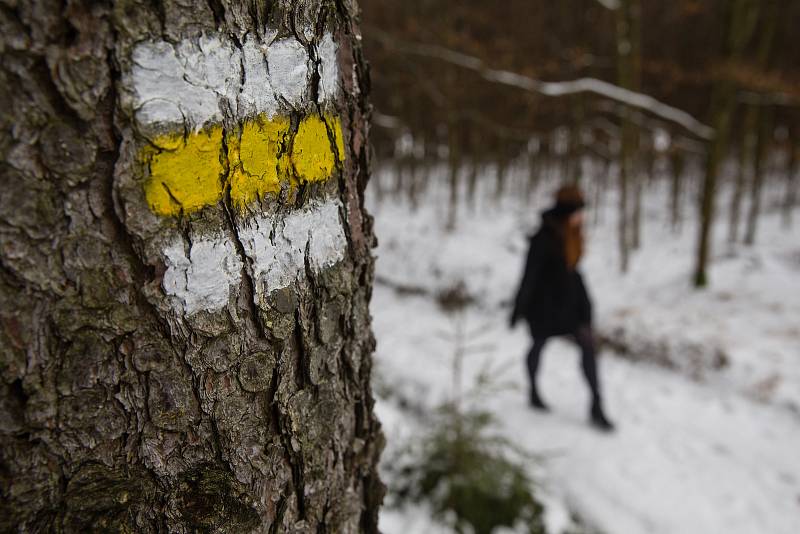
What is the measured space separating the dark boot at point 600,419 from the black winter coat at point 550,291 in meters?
0.78

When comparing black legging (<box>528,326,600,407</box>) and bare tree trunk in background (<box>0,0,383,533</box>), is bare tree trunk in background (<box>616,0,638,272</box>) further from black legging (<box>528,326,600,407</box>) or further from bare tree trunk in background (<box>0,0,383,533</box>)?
bare tree trunk in background (<box>0,0,383,533</box>)

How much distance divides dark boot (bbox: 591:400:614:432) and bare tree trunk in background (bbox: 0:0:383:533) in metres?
3.39

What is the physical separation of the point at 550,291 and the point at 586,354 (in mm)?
530

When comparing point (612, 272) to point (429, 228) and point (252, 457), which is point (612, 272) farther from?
point (252, 457)

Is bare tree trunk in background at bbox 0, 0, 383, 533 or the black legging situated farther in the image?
the black legging

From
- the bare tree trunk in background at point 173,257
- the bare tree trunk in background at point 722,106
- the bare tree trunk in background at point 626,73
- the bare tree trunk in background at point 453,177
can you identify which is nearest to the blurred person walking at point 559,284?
the bare tree trunk in background at point 173,257

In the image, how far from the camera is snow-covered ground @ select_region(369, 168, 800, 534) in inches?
120

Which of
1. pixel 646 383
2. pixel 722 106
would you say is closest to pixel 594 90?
pixel 722 106

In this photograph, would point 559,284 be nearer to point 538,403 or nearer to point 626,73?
point 538,403

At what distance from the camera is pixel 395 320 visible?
7332 mm

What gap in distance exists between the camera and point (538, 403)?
392cm

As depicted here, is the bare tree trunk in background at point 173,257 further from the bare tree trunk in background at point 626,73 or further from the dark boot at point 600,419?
the bare tree trunk in background at point 626,73

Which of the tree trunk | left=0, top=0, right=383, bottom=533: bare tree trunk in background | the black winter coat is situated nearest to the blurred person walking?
the black winter coat

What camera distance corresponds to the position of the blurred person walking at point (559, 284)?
3.09 metres
